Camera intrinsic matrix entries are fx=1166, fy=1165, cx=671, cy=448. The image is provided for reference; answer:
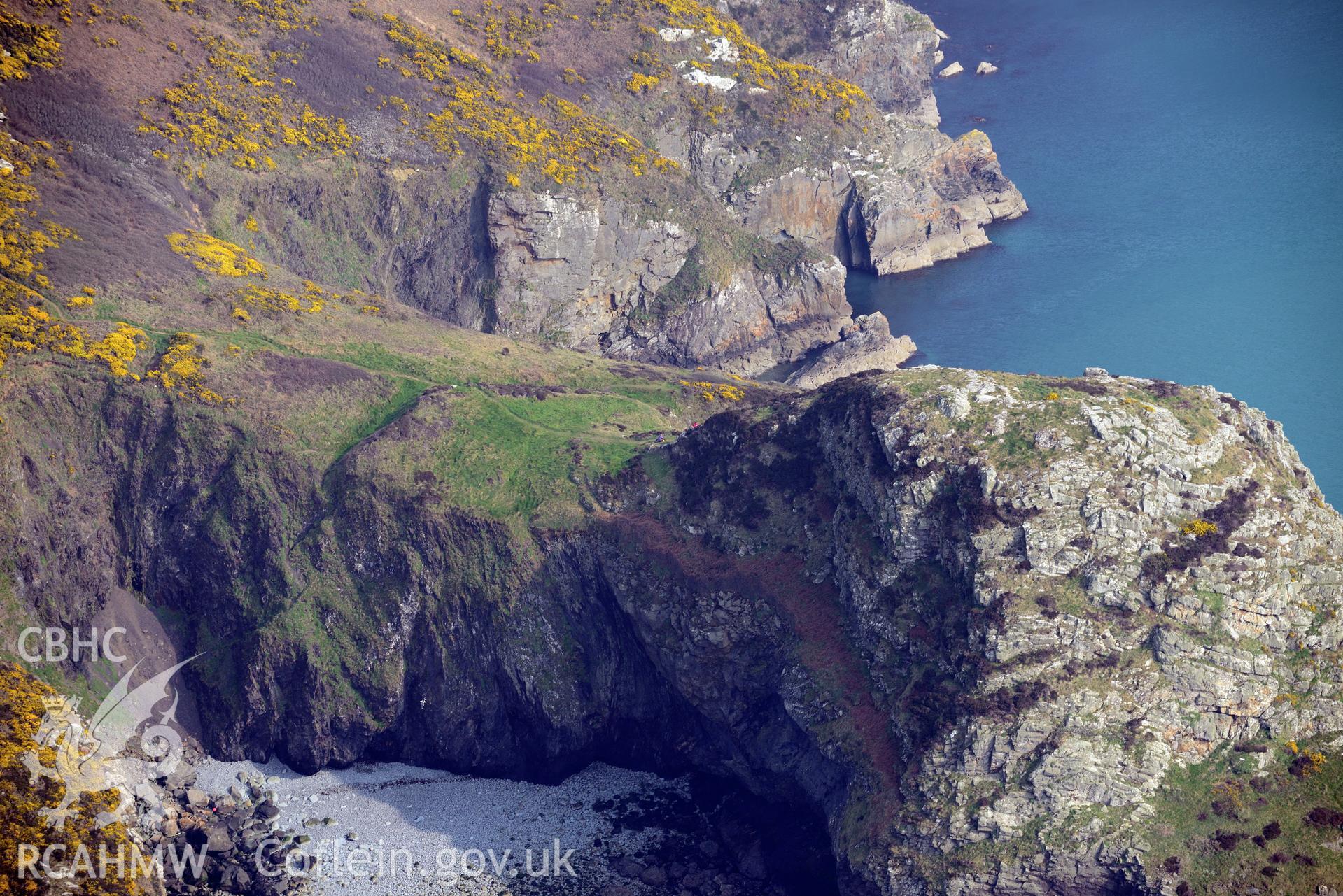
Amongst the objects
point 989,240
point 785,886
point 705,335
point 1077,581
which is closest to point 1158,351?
point 989,240

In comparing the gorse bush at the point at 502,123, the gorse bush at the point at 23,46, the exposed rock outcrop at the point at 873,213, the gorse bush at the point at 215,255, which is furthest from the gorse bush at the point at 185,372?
the exposed rock outcrop at the point at 873,213

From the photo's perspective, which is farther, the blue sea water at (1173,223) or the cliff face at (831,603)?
the blue sea water at (1173,223)

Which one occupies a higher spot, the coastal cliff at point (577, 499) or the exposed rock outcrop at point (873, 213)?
the exposed rock outcrop at point (873, 213)

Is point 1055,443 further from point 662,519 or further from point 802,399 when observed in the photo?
point 662,519

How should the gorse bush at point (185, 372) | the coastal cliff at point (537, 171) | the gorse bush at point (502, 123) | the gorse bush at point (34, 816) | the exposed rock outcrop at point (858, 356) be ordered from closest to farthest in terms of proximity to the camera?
the gorse bush at point (34, 816)
the gorse bush at point (185, 372)
the coastal cliff at point (537, 171)
the gorse bush at point (502, 123)
the exposed rock outcrop at point (858, 356)

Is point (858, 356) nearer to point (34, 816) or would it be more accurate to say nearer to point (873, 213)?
point (873, 213)

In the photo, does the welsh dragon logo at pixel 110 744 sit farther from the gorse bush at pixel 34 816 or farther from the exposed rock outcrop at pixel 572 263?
the exposed rock outcrop at pixel 572 263

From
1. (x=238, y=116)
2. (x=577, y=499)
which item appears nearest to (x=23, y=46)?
(x=238, y=116)
